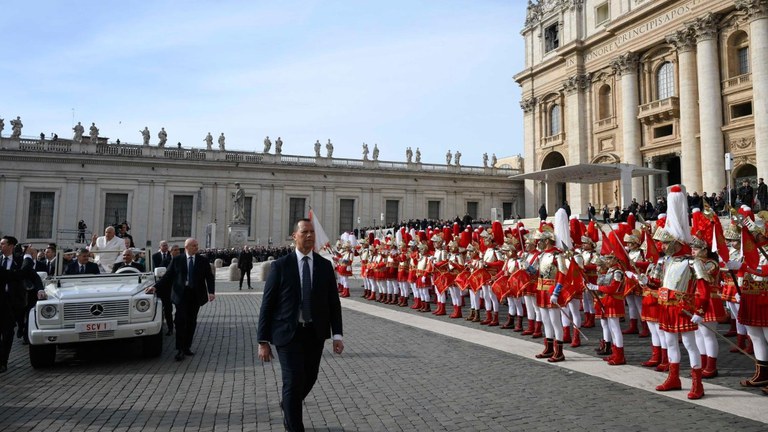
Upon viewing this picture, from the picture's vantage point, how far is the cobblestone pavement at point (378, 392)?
5398mm

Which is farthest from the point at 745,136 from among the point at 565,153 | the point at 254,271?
the point at 254,271

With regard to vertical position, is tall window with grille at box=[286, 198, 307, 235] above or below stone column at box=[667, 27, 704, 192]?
below

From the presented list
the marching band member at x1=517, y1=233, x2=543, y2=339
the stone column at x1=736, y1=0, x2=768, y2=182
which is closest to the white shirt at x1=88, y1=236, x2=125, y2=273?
the marching band member at x1=517, y1=233, x2=543, y2=339

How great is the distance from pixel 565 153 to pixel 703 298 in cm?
4165

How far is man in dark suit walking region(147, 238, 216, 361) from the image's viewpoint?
8.93 meters

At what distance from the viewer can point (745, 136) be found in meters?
29.9

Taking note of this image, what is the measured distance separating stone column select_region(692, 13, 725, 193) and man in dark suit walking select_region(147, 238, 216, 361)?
104ft

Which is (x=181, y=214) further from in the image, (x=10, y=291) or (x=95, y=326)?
(x=95, y=326)

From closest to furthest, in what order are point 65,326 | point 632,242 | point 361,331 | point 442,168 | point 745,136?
point 65,326, point 632,242, point 361,331, point 745,136, point 442,168

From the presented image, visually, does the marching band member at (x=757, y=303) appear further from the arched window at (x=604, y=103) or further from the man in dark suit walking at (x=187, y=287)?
the arched window at (x=604, y=103)

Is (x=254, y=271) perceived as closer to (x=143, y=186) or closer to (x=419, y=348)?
(x=143, y=186)

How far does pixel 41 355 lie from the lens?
813cm

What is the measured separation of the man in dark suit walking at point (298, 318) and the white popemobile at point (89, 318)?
461cm

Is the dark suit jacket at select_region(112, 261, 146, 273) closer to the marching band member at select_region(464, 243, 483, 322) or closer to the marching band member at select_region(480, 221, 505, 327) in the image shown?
the marching band member at select_region(464, 243, 483, 322)
